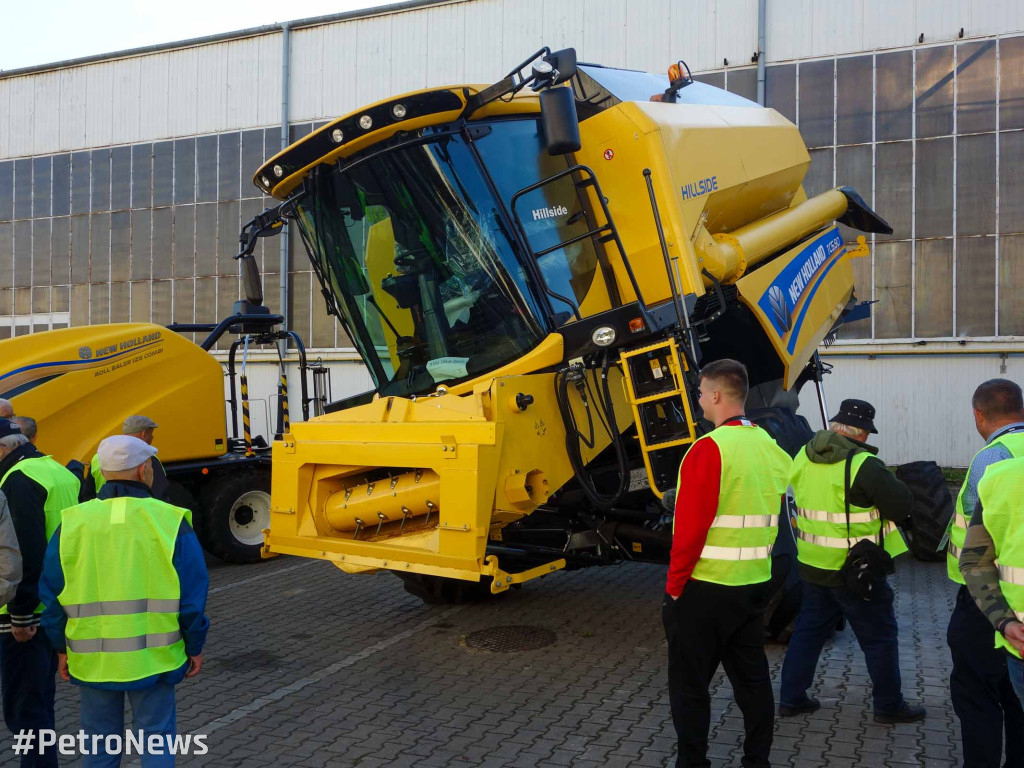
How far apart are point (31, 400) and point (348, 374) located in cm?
1010

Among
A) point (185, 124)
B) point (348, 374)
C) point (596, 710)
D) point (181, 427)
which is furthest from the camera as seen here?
point (185, 124)

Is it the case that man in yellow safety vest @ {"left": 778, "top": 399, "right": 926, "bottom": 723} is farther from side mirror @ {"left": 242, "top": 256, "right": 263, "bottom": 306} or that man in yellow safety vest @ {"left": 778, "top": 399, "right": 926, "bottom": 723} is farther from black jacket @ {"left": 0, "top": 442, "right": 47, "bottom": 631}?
side mirror @ {"left": 242, "top": 256, "right": 263, "bottom": 306}

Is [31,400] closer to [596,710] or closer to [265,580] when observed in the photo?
[265,580]

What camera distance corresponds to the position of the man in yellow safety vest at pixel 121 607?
305 cm

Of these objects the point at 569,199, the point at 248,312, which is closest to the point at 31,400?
the point at 248,312

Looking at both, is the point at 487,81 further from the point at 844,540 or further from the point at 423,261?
the point at 844,540

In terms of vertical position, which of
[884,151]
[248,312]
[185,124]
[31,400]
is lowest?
[31,400]

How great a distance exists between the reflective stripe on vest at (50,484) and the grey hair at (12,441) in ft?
0.42

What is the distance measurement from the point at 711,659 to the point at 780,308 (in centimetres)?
359

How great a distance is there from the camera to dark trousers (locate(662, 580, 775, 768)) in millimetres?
3574

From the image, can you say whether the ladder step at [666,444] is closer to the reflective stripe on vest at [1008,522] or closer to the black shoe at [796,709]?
the black shoe at [796,709]

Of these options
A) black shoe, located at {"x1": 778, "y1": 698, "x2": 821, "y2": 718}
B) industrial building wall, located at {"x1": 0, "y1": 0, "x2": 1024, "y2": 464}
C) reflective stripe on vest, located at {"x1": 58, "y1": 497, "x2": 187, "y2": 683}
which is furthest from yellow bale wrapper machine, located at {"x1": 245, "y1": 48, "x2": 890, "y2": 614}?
industrial building wall, located at {"x1": 0, "y1": 0, "x2": 1024, "y2": 464}

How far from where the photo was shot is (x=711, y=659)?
3.63 m

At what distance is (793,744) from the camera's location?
4.16m
